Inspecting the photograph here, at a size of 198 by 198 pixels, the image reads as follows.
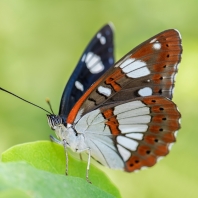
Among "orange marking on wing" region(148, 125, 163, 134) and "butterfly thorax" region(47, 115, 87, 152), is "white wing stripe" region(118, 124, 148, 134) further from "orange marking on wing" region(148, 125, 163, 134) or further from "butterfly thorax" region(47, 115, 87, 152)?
"butterfly thorax" region(47, 115, 87, 152)

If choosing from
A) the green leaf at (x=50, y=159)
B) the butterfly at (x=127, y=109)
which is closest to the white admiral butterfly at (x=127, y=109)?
the butterfly at (x=127, y=109)

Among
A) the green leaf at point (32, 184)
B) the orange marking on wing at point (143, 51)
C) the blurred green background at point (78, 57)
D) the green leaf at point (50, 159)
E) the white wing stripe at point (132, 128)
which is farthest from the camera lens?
the blurred green background at point (78, 57)

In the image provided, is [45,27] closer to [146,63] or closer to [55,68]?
[55,68]

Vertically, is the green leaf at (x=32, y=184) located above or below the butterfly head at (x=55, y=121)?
above

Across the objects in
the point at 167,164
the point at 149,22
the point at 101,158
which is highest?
the point at 149,22

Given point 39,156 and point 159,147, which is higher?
point 39,156

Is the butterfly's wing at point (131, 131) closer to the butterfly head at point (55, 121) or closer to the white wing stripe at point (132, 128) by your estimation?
the white wing stripe at point (132, 128)

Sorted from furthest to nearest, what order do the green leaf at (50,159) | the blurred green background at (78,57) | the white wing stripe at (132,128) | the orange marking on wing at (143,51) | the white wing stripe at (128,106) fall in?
the blurred green background at (78,57) → the white wing stripe at (132,128) → the white wing stripe at (128,106) → the orange marking on wing at (143,51) → the green leaf at (50,159)

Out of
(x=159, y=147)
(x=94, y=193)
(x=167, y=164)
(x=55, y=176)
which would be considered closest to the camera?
(x=55, y=176)

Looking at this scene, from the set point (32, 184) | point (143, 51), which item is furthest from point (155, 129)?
point (32, 184)

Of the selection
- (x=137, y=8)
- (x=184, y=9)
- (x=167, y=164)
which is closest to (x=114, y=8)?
(x=137, y=8)
